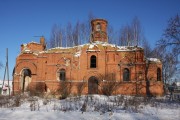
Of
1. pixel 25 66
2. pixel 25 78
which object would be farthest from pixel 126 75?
pixel 25 78

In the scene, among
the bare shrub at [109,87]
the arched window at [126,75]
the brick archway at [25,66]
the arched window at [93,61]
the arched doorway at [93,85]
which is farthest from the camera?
the brick archway at [25,66]

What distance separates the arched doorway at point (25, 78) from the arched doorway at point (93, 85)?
8.11 metres

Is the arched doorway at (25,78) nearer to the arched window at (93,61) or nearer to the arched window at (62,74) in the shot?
the arched window at (62,74)

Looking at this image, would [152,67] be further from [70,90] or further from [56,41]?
[56,41]

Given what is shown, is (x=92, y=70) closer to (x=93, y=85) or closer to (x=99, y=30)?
(x=93, y=85)

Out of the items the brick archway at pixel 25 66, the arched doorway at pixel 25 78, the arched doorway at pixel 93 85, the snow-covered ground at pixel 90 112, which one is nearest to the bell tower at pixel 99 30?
the arched doorway at pixel 93 85

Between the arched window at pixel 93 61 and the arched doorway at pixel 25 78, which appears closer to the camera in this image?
the arched window at pixel 93 61

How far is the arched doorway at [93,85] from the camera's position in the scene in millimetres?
27125

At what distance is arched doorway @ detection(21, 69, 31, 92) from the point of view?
29.4 metres

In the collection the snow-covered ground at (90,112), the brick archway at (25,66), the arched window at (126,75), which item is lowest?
the snow-covered ground at (90,112)

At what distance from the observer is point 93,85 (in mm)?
27391

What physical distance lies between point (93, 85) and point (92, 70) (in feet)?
5.85

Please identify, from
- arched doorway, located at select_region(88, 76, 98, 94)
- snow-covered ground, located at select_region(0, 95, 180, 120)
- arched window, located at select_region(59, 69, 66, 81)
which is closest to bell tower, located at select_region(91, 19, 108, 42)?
arched doorway, located at select_region(88, 76, 98, 94)

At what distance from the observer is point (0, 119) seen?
876 centimetres
